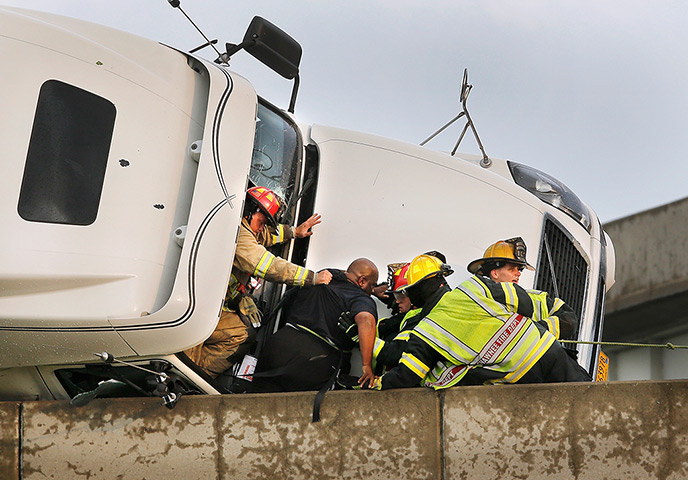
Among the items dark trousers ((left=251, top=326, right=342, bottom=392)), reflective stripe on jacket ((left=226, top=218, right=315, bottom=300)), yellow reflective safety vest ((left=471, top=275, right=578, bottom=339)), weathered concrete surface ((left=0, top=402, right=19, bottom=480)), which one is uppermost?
reflective stripe on jacket ((left=226, top=218, right=315, bottom=300))

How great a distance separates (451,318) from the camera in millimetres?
4512

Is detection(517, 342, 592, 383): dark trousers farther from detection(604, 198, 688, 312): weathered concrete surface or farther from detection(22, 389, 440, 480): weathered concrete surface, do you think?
detection(604, 198, 688, 312): weathered concrete surface

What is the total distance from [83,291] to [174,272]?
41cm

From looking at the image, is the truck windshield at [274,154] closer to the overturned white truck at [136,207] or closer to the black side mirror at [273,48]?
the overturned white truck at [136,207]

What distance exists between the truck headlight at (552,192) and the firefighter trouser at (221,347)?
8.34 ft

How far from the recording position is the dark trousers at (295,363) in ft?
15.5

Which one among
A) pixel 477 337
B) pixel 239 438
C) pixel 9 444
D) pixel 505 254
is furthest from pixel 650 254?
pixel 9 444

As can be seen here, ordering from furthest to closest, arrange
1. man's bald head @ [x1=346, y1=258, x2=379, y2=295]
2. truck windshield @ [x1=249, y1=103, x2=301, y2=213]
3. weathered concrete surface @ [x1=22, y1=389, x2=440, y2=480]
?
truck windshield @ [x1=249, y1=103, x2=301, y2=213] < man's bald head @ [x1=346, y1=258, x2=379, y2=295] < weathered concrete surface @ [x1=22, y1=389, x2=440, y2=480]

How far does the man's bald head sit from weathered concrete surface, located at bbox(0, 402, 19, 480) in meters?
1.76

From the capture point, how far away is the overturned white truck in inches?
165

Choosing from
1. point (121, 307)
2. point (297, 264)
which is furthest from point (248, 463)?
point (297, 264)

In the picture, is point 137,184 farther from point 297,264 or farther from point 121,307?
point 297,264

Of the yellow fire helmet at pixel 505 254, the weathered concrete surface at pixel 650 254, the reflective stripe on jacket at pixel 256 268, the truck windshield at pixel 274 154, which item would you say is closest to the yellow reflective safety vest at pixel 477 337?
the yellow fire helmet at pixel 505 254

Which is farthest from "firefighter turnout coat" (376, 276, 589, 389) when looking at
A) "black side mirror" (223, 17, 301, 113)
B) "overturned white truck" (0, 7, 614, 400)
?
"black side mirror" (223, 17, 301, 113)
